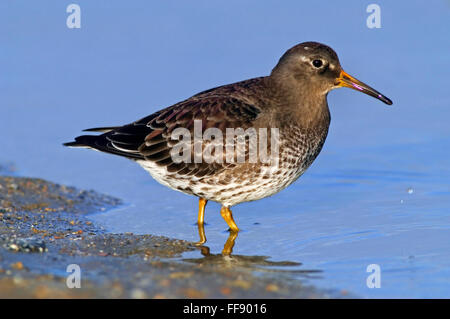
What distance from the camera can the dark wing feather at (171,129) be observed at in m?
8.93

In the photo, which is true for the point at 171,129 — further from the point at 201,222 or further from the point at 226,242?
the point at 226,242

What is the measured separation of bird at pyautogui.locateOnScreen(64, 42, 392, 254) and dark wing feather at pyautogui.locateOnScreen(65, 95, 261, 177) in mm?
11

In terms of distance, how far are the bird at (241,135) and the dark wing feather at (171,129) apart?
0.01m

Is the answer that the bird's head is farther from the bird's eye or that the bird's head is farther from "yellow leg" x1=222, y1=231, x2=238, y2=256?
"yellow leg" x1=222, y1=231, x2=238, y2=256

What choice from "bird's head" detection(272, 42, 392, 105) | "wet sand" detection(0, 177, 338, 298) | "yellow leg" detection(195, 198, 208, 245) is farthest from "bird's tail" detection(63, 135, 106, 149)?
"bird's head" detection(272, 42, 392, 105)

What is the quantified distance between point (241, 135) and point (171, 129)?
93cm

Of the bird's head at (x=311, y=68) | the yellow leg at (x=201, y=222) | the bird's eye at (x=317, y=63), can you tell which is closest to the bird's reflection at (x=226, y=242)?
the yellow leg at (x=201, y=222)

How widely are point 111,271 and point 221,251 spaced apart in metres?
1.89

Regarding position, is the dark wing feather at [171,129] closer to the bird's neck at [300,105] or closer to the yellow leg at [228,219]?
the bird's neck at [300,105]

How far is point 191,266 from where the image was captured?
785 cm

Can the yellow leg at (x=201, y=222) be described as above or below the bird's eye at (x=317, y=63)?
below

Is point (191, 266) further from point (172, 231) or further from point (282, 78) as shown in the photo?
point (282, 78)

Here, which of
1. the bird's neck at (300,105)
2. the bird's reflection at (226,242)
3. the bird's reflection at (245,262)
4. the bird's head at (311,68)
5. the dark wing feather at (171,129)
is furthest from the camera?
the bird's head at (311,68)

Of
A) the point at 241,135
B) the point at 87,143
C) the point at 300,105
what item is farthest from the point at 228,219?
the point at 87,143
